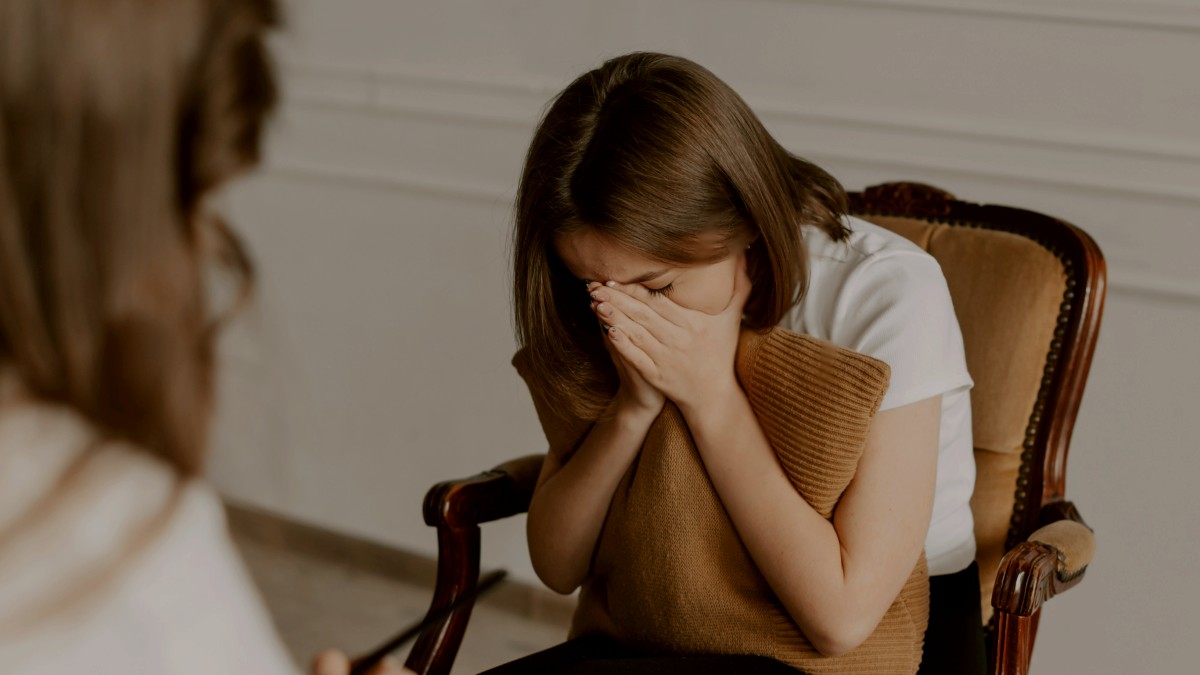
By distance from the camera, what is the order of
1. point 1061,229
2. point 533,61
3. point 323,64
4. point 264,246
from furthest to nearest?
point 264,246 → point 323,64 → point 533,61 → point 1061,229

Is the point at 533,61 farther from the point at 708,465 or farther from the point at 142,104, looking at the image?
the point at 142,104

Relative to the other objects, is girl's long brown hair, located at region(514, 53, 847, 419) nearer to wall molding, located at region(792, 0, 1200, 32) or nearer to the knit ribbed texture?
the knit ribbed texture

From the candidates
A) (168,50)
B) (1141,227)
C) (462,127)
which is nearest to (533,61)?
(462,127)

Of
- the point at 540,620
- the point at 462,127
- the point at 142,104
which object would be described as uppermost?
the point at 142,104

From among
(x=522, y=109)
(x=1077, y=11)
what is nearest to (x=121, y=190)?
(x=1077, y=11)

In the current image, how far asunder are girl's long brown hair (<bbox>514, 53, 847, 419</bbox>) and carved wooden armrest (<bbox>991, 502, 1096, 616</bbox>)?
0.35 metres

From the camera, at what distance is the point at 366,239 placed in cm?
254

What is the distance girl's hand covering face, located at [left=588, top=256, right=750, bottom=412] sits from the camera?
3.83ft

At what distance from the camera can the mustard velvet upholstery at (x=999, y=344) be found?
1.40m

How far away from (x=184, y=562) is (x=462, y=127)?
1817mm

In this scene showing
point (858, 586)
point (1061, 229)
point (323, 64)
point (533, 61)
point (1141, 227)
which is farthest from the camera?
point (323, 64)

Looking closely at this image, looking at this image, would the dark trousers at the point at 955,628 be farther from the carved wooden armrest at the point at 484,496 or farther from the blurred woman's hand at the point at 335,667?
the blurred woman's hand at the point at 335,667

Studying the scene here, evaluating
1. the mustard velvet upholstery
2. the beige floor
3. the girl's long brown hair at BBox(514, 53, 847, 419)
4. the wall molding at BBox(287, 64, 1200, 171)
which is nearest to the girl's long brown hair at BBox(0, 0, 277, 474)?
the girl's long brown hair at BBox(514, 53, 847, 419)

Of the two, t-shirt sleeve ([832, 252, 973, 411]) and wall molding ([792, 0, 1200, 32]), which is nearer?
t-shirt sleeve ([832, 252, 973, 411])
